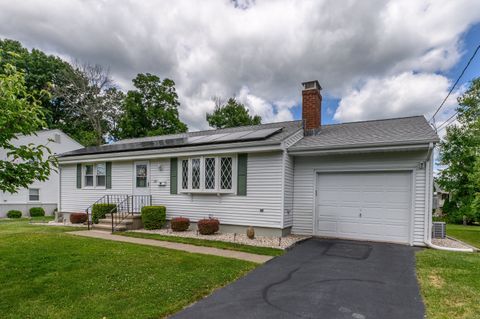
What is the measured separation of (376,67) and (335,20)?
470 cm

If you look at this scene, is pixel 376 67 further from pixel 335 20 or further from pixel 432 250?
pixel 432 250

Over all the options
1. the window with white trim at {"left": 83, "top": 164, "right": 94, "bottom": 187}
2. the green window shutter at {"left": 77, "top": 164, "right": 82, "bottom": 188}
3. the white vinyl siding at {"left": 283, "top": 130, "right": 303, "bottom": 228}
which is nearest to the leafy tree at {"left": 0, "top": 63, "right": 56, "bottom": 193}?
the white vinyl siding at {"left": 283, "top": 130, "right": 303, "bottom": 228}

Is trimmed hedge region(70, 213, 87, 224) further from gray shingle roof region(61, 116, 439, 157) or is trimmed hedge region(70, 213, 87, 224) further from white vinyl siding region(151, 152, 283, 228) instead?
white vinyl siding region(151, 152, 283, 228)

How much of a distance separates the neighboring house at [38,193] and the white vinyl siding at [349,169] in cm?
1661

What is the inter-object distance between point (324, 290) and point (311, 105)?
803 centimetres

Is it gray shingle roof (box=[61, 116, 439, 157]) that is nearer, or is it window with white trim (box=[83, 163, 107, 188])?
gray shingle roof (box=[61, 116, 439, 157])

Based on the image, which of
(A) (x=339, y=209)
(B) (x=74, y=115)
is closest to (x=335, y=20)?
(A) (x=339, y=209)

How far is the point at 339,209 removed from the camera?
339 inches

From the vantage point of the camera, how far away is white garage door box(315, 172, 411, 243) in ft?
25.7

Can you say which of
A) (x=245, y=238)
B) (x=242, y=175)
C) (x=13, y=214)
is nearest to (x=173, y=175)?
(x=242, y=175)

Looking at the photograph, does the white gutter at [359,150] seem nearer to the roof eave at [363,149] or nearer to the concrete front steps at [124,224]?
the roof eave at [363,149]

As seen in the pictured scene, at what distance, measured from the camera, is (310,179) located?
29.6 ft

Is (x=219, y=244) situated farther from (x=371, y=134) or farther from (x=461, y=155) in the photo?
(x=461, y=155)

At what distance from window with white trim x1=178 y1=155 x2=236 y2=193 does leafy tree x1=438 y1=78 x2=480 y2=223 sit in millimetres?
20498
